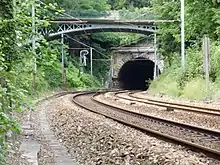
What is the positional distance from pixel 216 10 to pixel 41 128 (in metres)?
13.7

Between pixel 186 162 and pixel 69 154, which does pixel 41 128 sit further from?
pixel 186 162

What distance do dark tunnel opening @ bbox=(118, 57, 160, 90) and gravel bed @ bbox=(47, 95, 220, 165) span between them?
175 ft

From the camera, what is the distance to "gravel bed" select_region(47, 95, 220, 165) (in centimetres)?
713

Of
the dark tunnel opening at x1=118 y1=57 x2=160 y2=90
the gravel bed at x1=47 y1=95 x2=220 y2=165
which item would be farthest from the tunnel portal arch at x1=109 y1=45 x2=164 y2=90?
the gravel bed at x1=47 y1=95 x2=220 y2=165

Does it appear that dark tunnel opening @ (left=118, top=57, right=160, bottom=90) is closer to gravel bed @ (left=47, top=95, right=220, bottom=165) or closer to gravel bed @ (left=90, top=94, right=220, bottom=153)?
gravel bed @ (left=90, top=94, right=220, bottom=153)

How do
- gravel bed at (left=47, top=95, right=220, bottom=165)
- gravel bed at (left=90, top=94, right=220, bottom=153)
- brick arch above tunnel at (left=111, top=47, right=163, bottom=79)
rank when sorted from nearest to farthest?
gravel bed at (left=47, top=95, right=220, bottom=165)
gravel bed at (left=90, top=94, right=220, bottom=153)
brick arch above tunnel at (left=111, top=47, right=163, bottom=79)

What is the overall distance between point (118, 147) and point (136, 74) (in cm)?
6098

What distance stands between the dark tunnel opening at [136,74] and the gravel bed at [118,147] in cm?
5326

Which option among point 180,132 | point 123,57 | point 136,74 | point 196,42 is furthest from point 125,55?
point 180,132

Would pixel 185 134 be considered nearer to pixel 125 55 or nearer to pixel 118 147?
pixel 118 147

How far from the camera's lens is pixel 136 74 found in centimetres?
6931

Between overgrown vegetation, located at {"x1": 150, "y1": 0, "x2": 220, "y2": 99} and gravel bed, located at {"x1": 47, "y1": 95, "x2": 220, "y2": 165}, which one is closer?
gravel bed, located at {"x1": 47, "y1": 95, "x2": 220, "y2": 165}

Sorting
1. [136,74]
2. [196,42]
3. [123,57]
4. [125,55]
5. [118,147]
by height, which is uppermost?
[196,42]

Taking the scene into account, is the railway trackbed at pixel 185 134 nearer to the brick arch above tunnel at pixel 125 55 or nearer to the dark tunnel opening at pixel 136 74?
the brick arch above tunnel at pixel 125 55
